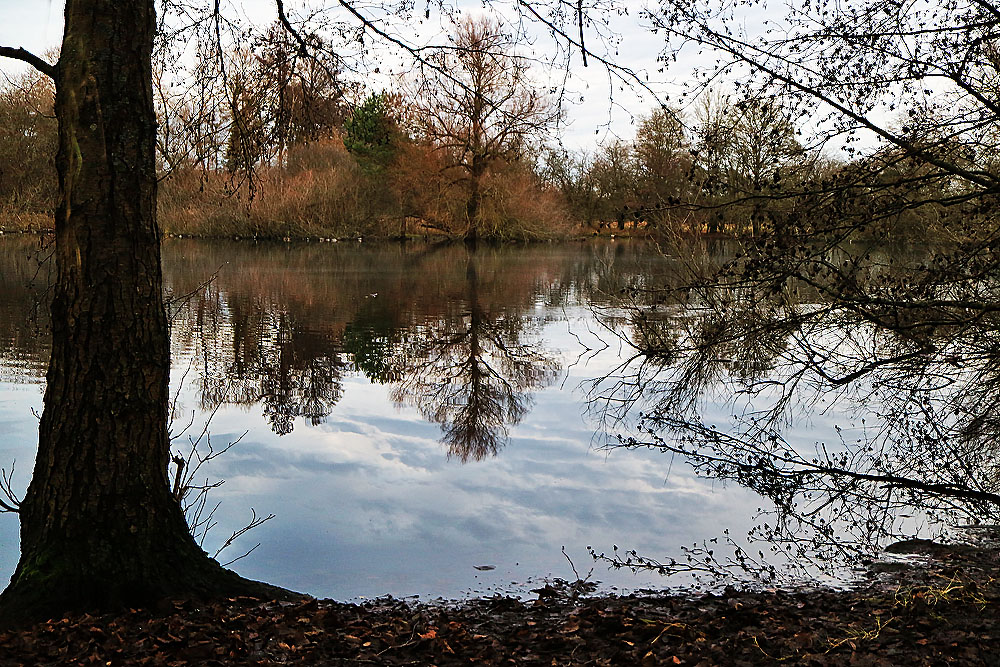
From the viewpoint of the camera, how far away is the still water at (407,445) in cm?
639

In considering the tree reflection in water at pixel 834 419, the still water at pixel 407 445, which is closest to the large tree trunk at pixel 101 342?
the still water at pixel 407 445

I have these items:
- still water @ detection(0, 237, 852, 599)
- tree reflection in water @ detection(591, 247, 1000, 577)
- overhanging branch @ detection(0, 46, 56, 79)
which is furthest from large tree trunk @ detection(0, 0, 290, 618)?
tree reflection in water @ detection(591, 247, 1000, 577)

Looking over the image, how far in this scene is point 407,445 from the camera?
30.7 feet

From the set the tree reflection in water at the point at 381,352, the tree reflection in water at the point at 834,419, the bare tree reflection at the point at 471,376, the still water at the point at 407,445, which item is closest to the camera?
the tree reflection in water at the point at 834,419

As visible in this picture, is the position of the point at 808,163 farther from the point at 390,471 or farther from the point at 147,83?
the point at 390,471

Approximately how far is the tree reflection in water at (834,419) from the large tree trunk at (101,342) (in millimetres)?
3164

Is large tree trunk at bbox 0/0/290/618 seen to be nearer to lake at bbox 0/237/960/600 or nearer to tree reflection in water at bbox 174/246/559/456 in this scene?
lake at bbox 0/237/960/600

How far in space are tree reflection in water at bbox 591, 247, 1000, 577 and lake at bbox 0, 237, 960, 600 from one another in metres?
0.19

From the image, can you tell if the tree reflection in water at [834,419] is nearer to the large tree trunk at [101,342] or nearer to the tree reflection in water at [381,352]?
the tree reflection in water at [381,352]

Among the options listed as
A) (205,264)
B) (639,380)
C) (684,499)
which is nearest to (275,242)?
(205,264)

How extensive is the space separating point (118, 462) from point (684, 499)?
14.6 feet

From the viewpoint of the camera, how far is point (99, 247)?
14.7ft

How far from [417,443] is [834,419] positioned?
437 centimetres

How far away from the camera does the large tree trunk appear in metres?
4.50
